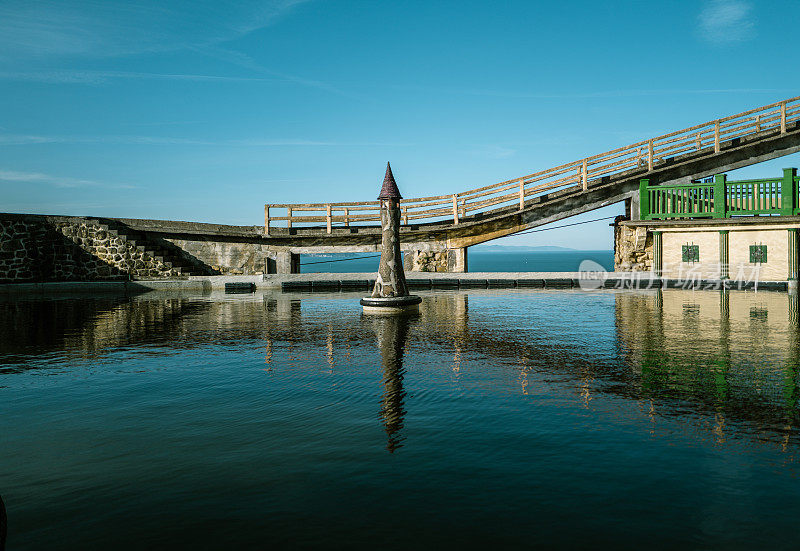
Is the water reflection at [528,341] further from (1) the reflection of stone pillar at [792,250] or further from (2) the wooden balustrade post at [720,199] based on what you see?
(2) the wooden balustrade post at [720,199]

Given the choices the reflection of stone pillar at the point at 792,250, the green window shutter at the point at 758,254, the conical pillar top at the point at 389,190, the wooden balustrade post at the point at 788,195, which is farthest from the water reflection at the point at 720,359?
the wooden balustrade post at the point at 788,195

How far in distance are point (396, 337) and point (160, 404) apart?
529 cm

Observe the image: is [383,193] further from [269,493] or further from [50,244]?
[50,244]

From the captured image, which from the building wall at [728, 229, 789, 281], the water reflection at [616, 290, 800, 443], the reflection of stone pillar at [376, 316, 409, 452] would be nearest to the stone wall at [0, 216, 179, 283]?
the reflection of stone pillar at [376, 316, 409, 452]

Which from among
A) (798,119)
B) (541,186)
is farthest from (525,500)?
(798,119)

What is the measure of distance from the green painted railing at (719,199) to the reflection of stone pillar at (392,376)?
58.6 ft

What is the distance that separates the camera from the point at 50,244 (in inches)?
1007

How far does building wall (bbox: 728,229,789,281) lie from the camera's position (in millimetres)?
24031

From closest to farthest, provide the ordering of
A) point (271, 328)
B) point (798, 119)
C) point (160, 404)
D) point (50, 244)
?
point (160, 404)
point (271, 328)
point (50, 244)
point (798, 119)

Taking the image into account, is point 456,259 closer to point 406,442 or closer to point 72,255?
point 72,255

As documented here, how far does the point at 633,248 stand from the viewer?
27125mm

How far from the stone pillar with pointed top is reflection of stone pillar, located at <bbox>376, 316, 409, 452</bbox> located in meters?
1.82

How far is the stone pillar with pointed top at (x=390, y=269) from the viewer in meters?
15.6

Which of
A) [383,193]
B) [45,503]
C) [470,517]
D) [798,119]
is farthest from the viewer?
[798,119]
